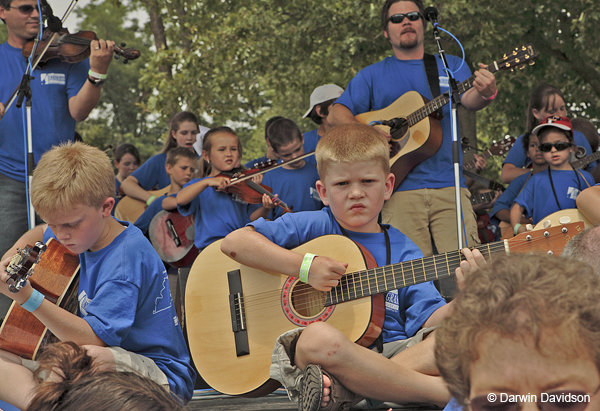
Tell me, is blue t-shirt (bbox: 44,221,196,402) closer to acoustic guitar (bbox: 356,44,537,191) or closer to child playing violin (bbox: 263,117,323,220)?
acoustic guitar (bbox: 356,44,537,191)

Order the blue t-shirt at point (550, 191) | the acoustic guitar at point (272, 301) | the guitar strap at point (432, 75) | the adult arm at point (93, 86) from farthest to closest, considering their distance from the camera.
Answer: the blue t-shirt at point (550, 191)
the guitar strap at point (432, 75)
the adult arm at point (93, 86)
the acoustic guitar at point (272, 301)

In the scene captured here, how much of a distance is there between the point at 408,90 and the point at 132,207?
3.40 metres

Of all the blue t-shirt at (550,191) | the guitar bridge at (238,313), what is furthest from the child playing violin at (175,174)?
the blue t-shirt at (550,191)

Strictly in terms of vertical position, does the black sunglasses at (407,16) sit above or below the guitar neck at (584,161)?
above

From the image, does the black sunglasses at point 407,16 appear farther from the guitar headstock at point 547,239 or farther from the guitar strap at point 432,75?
the guitar headstock at point 547,239

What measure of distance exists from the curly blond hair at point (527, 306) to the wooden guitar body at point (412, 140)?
3.18 m

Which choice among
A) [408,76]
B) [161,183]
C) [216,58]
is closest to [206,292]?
[408,76]

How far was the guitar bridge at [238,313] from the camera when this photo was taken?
3.09m

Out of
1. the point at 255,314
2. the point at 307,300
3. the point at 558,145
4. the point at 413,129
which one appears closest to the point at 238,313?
the point at 255,314

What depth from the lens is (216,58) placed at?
31.3 ft

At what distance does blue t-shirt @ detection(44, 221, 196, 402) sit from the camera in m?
2.36

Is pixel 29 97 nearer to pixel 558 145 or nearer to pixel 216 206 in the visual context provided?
pixel 216 206

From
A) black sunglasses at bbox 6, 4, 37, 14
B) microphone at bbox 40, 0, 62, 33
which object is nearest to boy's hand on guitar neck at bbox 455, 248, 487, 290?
microphone at bbox 40, 0, 62, 33

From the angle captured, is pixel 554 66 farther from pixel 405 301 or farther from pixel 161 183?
pixel 405 301
